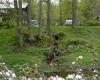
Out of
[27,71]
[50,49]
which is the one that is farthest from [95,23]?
[27,71]

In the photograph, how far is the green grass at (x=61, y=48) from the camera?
20513mm

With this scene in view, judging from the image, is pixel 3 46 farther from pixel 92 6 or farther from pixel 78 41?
pixel 92 6

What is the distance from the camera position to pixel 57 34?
27.1 metres

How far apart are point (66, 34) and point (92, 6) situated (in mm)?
15104

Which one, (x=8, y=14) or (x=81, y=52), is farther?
(x=81, y=52)

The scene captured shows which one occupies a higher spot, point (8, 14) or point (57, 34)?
point (8, 14)

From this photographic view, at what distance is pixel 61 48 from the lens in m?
23.8

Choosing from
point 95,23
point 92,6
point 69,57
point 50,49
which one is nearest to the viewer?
point 69,57

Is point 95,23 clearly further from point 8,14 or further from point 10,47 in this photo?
point 8,14

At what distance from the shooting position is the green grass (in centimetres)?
2051

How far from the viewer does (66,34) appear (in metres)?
27.4

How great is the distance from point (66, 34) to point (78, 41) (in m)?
2.94

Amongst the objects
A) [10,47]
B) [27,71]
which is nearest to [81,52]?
[10,47]

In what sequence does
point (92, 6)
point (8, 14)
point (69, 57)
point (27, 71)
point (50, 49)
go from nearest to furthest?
1. point (27, 71)
2. point (8, 14)
3. point (69, 57)
4. point (50, 49)
5. point (92, 6)
